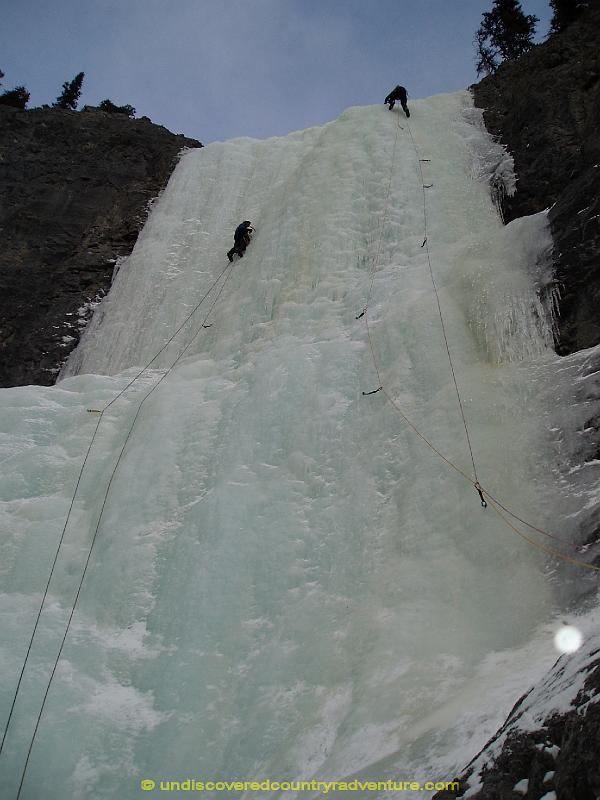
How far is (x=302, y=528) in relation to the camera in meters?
6.20

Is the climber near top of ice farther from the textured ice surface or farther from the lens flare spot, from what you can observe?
the lens flare spot

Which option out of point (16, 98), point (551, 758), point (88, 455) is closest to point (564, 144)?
point (88, 455)

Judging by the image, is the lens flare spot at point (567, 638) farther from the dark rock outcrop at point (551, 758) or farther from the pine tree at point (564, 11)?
the pine tree at point (564, 11)

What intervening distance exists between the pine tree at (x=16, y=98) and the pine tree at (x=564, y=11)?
619 inches

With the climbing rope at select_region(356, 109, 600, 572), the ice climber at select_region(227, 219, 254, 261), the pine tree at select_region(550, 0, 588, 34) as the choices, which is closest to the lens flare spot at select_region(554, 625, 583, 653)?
the climbing rope at select_region(356, 109, 600, 572)

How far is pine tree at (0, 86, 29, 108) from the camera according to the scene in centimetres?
2016

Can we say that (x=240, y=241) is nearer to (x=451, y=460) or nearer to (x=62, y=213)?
(x=62, y=213)

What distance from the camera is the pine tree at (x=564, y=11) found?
16547 millimetres

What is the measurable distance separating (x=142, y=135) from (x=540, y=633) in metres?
15.6

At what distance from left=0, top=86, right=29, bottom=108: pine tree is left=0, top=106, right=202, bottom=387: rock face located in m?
4.60

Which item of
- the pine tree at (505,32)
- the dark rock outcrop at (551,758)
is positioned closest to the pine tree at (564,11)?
the pine tree at (505,32)

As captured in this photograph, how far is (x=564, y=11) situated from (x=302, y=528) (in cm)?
1702

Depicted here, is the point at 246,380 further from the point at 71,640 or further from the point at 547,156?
the point at 547,156

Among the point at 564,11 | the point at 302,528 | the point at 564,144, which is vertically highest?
the point at 564,11
